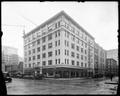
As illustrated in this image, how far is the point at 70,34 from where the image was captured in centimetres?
4394

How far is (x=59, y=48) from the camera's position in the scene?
1571 inches

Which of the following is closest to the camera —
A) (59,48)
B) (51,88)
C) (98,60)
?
(51,88)

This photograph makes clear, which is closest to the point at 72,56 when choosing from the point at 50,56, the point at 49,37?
the point at 50,56

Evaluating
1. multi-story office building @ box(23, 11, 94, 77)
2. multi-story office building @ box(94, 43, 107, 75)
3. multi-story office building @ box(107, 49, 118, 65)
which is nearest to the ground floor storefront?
multi-story office building @ box(23, 11, 94, 77)

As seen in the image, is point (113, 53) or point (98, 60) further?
point (113, 53)

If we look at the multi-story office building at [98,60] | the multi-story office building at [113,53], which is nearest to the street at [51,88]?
the multi-story office building at [98,60]

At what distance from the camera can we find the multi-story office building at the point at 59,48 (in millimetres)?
39875

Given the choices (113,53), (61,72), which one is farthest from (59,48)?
(113,53)

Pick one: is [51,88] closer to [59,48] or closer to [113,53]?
[59,48]

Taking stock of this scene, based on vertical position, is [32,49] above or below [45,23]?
below

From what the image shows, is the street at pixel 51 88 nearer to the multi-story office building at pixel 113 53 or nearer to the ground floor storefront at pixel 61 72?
the ground floor storefront at pixel 61 72

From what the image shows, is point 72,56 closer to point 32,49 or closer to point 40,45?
point 40,45

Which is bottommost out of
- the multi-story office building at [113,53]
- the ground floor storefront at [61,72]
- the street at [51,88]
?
the ground floor storefront at [61,72]

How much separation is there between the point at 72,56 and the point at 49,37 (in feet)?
34.1
